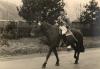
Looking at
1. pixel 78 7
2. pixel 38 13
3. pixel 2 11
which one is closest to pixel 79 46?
pixel 38 13

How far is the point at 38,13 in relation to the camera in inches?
1224

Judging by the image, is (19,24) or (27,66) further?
(19,24)

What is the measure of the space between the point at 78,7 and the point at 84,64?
91.7ft

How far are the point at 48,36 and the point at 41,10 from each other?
14960mm

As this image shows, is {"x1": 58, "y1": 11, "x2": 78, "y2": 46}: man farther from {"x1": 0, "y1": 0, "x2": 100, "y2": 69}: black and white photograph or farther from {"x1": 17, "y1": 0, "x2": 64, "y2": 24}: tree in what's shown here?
{"x1": 17, "y1": 0, "x2": 64, "y2": 24}: tree

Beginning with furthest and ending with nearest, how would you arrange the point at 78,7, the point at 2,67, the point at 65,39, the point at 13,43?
1. the point at 78,7
2. the point at 13,43
3. the point at 65,39
4. the point at 2,67

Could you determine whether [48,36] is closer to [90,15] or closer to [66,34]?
[66,34]

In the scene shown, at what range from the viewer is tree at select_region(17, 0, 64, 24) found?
3112cm

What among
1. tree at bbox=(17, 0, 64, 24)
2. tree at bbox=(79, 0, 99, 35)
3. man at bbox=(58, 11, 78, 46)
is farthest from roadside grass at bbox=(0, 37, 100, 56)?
tree at bbox=(79, 0, 99, 35)

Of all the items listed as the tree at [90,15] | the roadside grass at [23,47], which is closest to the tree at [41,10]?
the roadside grass at [23,47]

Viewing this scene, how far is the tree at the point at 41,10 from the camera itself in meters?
31.1

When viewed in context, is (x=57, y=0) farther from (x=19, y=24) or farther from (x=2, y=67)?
(x=2, y=67)

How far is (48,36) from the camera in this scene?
16828 mm

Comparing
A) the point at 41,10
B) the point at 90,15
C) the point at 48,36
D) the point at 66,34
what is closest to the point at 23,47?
the point at 41,10
